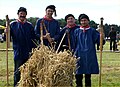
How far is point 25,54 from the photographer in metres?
10.1

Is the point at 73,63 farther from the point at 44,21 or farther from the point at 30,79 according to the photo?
the point at 44,21

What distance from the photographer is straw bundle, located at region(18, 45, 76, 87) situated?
327 inches

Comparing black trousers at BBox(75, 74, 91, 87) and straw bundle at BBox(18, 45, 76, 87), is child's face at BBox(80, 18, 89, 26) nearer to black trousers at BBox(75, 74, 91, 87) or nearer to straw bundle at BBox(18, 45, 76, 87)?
black trousers at BBox(75, 74, 91, 87)

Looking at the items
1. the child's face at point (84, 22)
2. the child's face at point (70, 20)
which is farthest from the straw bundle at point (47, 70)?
the child's face at point (70, 20)

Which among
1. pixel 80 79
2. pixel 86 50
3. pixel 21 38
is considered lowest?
pixel 80 79

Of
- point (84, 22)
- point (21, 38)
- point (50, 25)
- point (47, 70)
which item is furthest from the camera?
point (50, 25)

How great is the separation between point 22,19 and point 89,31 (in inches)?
59.6

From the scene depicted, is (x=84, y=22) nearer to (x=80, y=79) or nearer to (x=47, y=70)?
(x=80, y=79)

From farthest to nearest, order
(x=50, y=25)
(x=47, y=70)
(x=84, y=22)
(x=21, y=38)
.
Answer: (x=50, y=25)
(x=21, y=38)
(x=84, y=22)
(x=47, y=70)

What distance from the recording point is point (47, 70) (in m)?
8.31

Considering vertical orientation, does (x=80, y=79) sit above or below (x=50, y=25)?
below

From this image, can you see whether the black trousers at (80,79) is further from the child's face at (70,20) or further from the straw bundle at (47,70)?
the straw bundle at (47,70)

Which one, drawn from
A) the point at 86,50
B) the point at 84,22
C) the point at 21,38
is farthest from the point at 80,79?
the point at 21,38

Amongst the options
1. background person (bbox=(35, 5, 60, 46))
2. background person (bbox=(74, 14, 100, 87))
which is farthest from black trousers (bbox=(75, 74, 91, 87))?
background person (bbox=(35, 5, 60, 46))
